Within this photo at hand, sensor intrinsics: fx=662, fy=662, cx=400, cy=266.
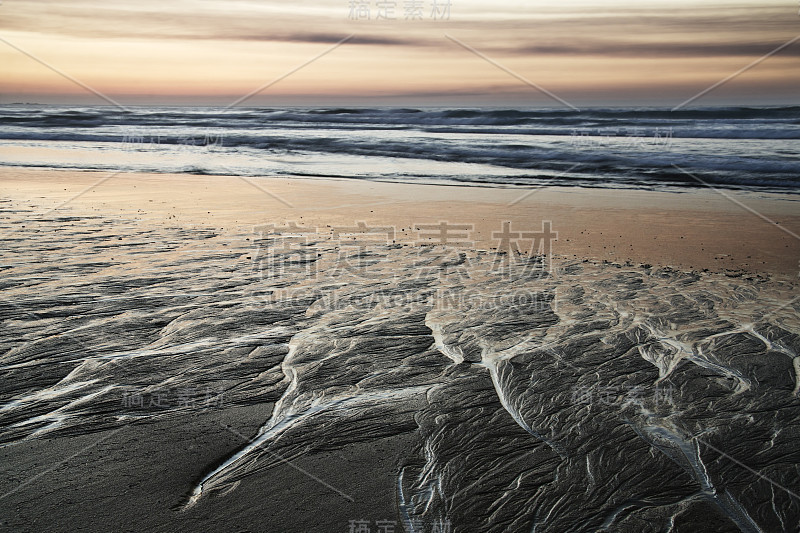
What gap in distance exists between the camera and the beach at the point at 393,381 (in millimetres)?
2742

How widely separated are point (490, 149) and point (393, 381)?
16.8m

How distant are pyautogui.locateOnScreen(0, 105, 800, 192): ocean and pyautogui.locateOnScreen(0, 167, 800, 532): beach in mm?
6891

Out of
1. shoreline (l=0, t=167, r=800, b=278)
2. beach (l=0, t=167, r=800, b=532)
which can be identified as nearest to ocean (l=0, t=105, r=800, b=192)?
shoreline (l=0, t=167, r=800, b=278)

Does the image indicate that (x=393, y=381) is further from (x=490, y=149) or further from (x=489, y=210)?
(x=490, y=149)

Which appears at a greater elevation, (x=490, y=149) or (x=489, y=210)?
(x=490, y=149)

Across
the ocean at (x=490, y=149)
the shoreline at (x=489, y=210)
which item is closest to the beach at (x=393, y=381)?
the shoreline at (x=489, y=210)

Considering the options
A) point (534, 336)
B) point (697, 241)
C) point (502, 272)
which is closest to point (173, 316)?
point (534, 336)

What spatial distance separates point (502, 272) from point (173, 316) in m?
3.05

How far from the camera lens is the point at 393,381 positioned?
3.90m

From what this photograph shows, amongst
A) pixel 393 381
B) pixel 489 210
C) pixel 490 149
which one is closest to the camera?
pixel 393 381

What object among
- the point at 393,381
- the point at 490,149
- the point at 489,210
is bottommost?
the point at 393,381

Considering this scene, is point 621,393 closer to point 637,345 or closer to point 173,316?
point 637,345

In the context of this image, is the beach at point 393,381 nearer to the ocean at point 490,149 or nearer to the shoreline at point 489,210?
the shoreline at point 489,210

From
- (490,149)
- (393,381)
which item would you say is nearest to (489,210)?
(393,381)
